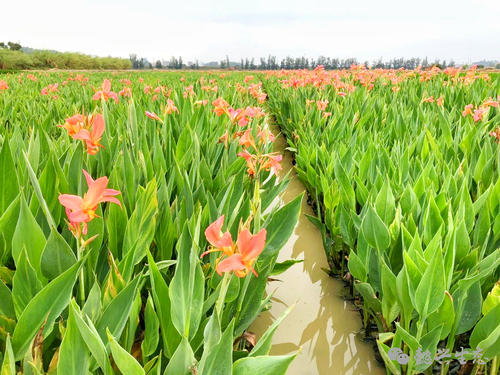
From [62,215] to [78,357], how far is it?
2.19ft

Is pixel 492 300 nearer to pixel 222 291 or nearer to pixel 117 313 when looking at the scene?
pixel 222 291

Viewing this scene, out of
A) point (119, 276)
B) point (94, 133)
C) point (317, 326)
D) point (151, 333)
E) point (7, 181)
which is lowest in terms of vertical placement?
point (317, 326)

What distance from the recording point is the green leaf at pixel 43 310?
2.29 feet

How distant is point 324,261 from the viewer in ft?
6.39

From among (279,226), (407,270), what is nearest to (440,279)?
(407,270)

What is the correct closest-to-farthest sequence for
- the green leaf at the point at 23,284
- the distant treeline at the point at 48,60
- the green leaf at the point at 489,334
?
the green leaf at the point at 23,284
the green leaf at the point at 489,334
the distant treeline at the point at 48,60

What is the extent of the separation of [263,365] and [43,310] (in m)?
0.42

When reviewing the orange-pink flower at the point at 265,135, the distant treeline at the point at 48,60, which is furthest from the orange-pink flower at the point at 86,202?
the distant treeline at the point at 48,60

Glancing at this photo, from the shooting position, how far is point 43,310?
713mm

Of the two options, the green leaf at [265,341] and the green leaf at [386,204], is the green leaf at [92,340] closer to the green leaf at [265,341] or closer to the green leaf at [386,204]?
the green leaf at [265,341]

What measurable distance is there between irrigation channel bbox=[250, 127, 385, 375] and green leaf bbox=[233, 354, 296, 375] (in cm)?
39

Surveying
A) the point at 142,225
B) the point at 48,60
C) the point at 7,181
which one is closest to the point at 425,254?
the point at 142,225

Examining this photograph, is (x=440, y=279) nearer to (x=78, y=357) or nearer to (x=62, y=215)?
(x=78, y=357)

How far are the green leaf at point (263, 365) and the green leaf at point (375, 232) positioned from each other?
2.14ft
